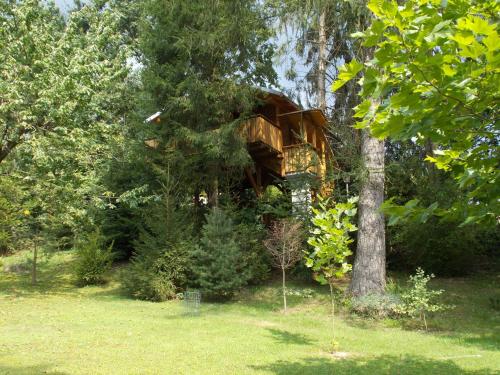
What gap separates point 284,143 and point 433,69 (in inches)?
726

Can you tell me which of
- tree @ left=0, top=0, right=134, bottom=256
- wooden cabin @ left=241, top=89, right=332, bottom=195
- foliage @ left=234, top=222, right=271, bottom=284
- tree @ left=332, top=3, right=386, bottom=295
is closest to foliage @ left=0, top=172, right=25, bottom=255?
tree @ left=0, top=0, right=134, bottom=256

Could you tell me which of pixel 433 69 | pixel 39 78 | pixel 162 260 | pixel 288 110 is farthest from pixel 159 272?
pixel 433 69

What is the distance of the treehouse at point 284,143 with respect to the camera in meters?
17.2

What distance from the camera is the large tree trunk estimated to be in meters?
13.5

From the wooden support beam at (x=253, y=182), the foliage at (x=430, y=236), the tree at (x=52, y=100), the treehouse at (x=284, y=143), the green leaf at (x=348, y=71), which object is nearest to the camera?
the green leaf at (x=348, y=71)

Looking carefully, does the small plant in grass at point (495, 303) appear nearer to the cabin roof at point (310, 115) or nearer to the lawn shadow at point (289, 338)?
the lawn shadow at point (289, 338)

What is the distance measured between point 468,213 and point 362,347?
7.30 metres

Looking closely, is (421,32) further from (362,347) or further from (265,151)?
(265,151)

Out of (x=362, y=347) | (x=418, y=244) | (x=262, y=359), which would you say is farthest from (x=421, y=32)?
(x=418, y=244)

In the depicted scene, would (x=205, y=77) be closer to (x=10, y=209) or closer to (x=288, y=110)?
(x=288, y=110)

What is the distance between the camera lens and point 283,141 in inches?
803

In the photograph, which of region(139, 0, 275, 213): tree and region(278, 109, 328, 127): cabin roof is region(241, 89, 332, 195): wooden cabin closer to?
region(278, 109, 328, 127): cabin roof

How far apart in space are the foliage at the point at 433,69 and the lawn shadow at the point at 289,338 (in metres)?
7.72

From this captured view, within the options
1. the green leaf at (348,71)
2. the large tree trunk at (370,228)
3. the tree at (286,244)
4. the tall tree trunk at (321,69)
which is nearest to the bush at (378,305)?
the large tree trunk at (370,228)
